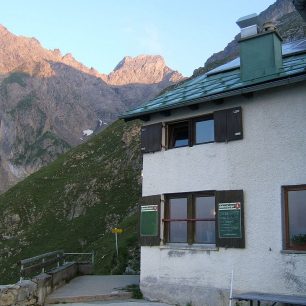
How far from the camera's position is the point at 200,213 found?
1395 centimetres

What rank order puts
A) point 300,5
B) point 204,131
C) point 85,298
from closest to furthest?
point 300,5 < point 85,298 < point 204,131

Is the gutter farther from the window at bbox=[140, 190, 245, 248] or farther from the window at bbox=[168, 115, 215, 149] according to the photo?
the window at bbox=[140, 190, 245, 248]

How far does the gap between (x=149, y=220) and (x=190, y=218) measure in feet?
4.84

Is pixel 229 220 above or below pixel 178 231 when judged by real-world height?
above

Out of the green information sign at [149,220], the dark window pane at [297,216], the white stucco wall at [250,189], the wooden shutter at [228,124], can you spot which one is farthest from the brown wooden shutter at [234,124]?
the green information sign at [149,220]

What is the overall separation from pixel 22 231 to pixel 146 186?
48.4 meters

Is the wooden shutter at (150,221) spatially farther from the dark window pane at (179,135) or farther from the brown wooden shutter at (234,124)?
the brown wooden shutter at (234,124)

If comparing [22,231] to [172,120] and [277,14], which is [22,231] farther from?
[277,14]

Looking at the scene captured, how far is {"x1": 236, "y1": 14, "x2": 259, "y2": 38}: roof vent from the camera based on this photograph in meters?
14.7

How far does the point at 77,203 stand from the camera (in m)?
62.1

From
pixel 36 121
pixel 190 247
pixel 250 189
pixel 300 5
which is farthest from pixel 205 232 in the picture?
pixel 36 121

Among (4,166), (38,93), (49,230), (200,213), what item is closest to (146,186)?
(200,213)

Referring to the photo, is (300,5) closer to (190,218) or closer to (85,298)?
(190,218)

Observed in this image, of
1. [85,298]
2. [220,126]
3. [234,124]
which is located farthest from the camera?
[85,298]
